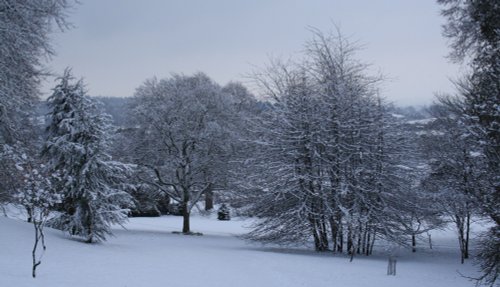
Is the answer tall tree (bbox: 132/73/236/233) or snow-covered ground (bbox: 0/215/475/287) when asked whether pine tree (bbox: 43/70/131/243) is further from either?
tall tree (bbox: 132/73/236/233)

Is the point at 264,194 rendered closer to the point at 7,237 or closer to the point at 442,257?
the point at 442,257

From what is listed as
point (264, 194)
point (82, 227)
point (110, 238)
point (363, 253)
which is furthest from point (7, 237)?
point (363, 253)

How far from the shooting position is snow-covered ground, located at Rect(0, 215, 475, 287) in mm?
11539

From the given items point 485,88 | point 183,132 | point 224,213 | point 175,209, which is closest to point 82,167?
point 183,132

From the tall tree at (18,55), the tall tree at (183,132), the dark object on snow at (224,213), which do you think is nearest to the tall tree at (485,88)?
the tall tree at (18,55)

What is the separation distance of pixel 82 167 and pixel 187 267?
22.6ft

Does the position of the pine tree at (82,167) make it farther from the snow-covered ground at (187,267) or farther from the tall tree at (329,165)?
the tall tree at (329,165)

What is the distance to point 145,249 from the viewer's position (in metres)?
18.5

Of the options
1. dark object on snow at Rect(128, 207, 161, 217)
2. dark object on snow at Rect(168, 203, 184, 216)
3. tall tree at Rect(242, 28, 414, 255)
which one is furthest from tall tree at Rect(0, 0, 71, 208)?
dark object on snow at Rect(168, 203, 184, 216)

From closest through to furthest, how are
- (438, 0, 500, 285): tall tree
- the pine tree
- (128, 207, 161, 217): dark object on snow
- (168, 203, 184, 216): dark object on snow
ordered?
1. (438, 0, 500, 285): tall tree
2. the pine tree
3. (128, 207, 161, 217): dark object on snow
4. (168, 203, 184, 216): dark object on snow

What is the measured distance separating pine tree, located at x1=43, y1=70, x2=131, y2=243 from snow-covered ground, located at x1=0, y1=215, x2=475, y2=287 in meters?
1.04

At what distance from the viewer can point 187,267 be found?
14578mm

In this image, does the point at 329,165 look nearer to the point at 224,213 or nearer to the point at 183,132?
the point at 183,132

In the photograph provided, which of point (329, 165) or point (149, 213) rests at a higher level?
point (329, 165)
